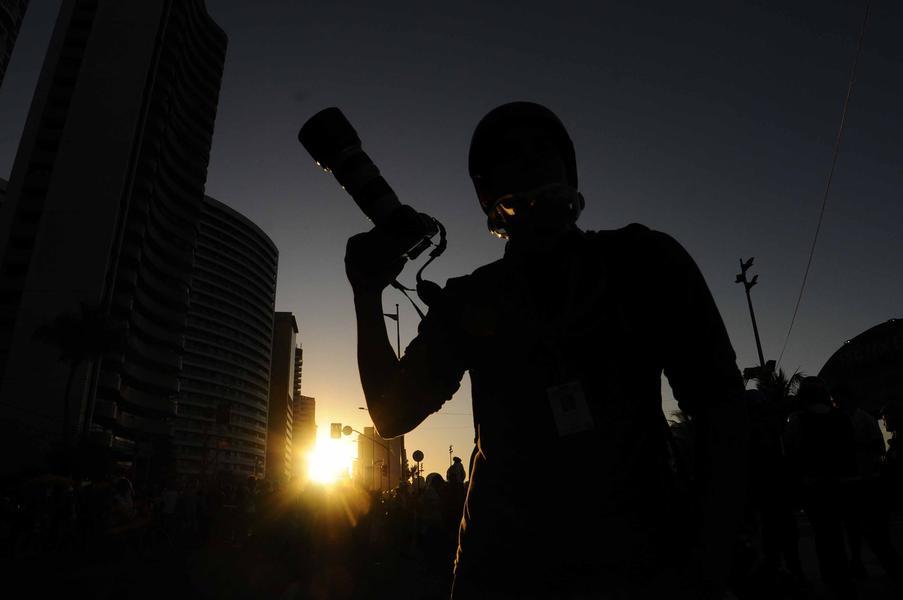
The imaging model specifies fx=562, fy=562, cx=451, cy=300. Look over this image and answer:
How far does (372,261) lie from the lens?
150 cm

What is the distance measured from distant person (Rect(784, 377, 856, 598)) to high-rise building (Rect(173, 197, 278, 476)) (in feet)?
414

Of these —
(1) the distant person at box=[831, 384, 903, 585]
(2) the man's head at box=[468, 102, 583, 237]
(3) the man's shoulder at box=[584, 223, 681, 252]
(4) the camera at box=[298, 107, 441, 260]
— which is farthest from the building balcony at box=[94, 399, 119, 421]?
(3) the man's shoulder at box=[584, 223, 681, 252]

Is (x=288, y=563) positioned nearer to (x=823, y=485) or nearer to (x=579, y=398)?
(x=823, y=485)

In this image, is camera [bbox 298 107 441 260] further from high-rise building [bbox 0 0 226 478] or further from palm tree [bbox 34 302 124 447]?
high-rise building [bbox 0 0 226 478]

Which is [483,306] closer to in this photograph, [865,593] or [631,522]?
[631,522]

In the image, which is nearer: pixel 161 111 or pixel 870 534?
pixel 870 534

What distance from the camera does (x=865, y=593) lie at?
570 cm

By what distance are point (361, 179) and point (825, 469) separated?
5721 millimetres

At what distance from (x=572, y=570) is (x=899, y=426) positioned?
25.3 feet

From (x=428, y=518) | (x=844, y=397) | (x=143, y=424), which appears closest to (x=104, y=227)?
(x=143, y=424)

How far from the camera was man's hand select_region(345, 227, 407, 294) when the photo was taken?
4.87 ft

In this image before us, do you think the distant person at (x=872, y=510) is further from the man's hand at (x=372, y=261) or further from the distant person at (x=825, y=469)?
the man's hand at (x=372, y=261)

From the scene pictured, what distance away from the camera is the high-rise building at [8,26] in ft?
228

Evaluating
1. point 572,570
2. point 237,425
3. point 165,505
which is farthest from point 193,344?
point 572,570
